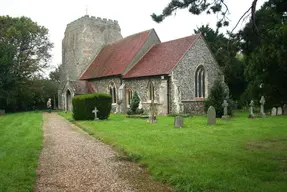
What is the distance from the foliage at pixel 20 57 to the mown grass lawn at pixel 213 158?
82.9 feet

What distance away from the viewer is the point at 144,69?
25516mm

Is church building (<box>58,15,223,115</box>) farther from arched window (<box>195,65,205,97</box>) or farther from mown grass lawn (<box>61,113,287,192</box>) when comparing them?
mown grass lawn (<box>61,113,287,192</box>)

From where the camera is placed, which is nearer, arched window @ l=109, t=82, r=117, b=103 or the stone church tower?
A: arched window @ l=109, t=82, r=117, b=103

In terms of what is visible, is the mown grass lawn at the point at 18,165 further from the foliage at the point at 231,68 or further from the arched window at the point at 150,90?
the foliage at the point at 231,68

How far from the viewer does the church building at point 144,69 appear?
77.4 ft

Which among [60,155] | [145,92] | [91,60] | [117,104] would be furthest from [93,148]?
[91,60]

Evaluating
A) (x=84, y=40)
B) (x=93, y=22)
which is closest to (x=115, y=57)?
(x=84, y=40)

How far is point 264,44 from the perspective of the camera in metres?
6.46

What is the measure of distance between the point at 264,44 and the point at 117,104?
71.5 feet

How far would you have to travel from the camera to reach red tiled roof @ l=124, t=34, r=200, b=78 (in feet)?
78.4

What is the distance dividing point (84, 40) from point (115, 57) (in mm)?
6675

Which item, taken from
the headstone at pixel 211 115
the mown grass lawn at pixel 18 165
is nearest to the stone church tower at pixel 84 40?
the headstone at pixel 211 115

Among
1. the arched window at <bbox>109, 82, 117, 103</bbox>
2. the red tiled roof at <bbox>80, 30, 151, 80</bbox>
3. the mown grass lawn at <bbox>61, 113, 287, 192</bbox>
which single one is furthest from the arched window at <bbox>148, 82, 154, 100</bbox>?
the mown grass lawn at <bbox>61, 113, 287, 192</bbox>

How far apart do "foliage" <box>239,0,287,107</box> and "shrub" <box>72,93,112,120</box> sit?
1309cm
